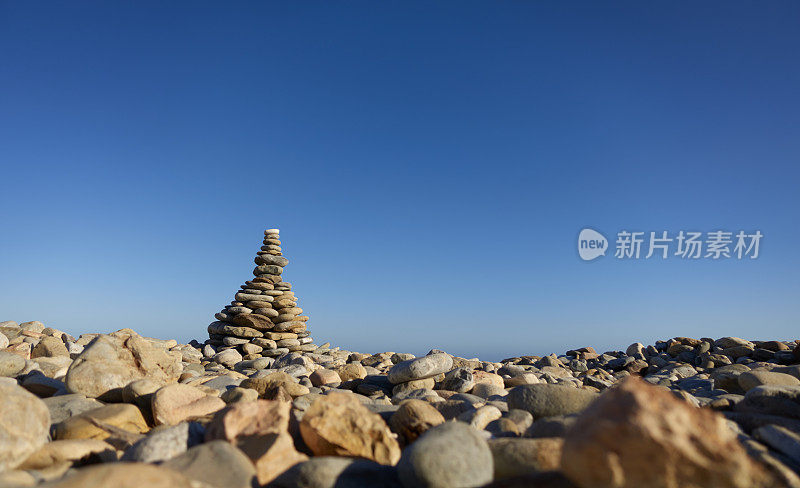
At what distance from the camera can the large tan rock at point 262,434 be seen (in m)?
3.10

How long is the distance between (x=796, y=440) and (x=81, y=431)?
17.9 ft

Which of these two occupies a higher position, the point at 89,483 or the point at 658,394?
the point at 658,394

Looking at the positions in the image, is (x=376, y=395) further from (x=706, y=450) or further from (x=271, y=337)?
(x=271, y=337)

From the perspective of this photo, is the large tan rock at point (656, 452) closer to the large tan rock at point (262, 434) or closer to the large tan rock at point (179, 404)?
the large tan rock at point (262, 434)

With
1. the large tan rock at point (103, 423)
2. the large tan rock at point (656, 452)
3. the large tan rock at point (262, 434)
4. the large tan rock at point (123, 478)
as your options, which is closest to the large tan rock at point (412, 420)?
the large tan rock at point (262, 434)

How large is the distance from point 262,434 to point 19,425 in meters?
1.71

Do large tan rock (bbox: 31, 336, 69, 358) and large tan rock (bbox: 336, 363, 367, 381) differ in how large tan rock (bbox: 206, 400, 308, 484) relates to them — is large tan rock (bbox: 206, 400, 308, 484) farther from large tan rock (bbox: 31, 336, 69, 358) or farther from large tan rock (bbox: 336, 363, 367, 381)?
large tan rock (bbox: 31, 336, 69, 358)

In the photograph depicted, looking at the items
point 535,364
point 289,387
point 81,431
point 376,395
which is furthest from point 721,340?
point 81,431

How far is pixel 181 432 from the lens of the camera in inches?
133

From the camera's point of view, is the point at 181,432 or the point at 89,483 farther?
the point at 181,432

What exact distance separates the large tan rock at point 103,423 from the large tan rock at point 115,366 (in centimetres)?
95

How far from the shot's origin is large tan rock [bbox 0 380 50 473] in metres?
3.25

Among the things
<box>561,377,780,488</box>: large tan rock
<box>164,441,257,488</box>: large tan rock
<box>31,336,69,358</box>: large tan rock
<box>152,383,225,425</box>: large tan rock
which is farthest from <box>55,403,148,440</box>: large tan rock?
<box>31,336,69,358</box>: large tan rock

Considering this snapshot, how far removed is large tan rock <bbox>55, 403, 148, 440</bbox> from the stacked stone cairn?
342 inches
